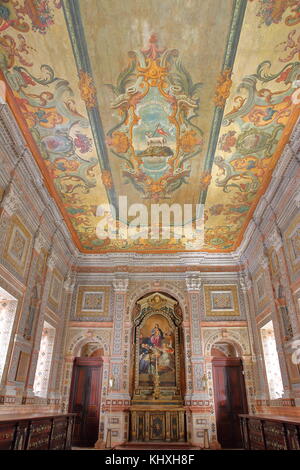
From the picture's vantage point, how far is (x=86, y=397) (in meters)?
11.1

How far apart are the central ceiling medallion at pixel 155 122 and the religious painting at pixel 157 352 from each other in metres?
5.38

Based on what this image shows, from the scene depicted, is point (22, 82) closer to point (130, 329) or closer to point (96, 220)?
point (96, 220)

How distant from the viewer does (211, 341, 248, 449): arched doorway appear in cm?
1034

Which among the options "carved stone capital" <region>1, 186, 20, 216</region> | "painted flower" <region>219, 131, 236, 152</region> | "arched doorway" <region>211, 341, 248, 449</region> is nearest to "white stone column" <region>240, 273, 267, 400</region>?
"arched doorway" <region>211, 341, 248, 449</region>

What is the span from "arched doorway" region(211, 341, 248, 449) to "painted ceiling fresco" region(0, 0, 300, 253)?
226 inches

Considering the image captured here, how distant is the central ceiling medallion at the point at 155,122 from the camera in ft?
19.7

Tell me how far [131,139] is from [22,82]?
2.49 meters

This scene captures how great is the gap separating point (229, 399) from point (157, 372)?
2.53m

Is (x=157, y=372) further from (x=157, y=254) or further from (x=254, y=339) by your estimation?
(x=157, y=254)

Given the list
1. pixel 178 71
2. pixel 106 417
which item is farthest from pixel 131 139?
pixel 106 417

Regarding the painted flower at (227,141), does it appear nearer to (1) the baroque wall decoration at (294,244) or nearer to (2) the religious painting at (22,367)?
(1) the baroque wall decoration at (294,244)

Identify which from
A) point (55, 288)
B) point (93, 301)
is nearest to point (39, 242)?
point (55, 288)

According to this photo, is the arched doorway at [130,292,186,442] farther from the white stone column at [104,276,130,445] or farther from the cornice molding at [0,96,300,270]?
the cornice molding at [0,96,300,270]

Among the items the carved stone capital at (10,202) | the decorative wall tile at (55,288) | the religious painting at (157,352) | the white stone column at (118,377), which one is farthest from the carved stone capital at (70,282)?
the carved stone capital at (10,202)
